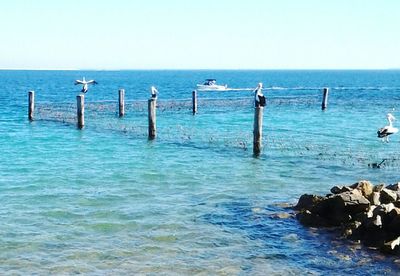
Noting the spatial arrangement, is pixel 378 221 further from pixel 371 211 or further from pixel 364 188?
pixel 364 188

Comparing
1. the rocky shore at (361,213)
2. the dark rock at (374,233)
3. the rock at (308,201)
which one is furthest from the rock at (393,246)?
the rock at (308,201)

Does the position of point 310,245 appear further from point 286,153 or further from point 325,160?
point 286,153

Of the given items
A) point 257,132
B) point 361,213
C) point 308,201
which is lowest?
point 308,201

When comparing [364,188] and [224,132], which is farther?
[224,132]

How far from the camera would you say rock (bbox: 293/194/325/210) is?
15.8 metres

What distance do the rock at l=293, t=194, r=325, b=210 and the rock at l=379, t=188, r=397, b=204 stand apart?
1.46m

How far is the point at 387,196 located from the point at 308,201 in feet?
6.82

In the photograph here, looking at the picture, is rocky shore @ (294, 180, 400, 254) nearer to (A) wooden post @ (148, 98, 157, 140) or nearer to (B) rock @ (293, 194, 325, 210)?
(B) rock @ (293, 194, 325, 210)

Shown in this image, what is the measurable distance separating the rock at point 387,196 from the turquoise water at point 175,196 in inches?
A: 71.2

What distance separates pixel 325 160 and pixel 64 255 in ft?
47.1

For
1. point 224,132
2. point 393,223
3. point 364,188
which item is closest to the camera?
point 393,223

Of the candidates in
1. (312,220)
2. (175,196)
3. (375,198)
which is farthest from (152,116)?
(375,198)

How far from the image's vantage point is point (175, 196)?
1856cm

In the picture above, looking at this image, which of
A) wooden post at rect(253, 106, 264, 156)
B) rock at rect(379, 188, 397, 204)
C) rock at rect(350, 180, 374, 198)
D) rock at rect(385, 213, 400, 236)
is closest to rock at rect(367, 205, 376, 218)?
rock at rect(385, 213, 400, 236)
